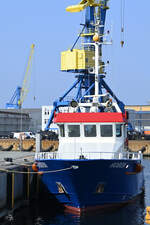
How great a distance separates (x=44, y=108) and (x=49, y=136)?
36226mm

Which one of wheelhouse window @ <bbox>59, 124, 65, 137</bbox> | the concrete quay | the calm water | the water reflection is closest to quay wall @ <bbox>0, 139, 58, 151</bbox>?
the concrete quay

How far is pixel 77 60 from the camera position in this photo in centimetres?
7956

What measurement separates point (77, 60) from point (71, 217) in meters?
52.5

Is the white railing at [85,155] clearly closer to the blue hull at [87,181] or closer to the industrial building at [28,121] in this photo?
the blue hull at [87,181]

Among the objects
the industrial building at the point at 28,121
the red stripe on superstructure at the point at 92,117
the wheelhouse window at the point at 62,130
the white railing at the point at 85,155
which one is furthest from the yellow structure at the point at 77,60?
the white railing at the point at 85,155

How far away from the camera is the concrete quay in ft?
95.3

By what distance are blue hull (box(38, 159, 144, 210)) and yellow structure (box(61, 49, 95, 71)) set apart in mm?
49304

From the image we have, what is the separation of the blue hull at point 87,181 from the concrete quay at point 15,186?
1922 millimetres

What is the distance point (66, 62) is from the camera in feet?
266

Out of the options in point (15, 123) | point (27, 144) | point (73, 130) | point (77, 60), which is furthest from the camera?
point (15, 123)

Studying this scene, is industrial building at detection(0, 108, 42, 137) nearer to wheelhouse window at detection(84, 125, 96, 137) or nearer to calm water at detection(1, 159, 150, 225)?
wheelhouse window at detection(84, 125, 96, 137)

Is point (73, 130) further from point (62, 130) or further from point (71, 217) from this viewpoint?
point (71, 217)

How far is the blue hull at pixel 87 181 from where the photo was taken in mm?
29219

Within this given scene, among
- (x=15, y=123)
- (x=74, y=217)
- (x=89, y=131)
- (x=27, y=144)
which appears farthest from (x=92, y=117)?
(x=15, y=123)
